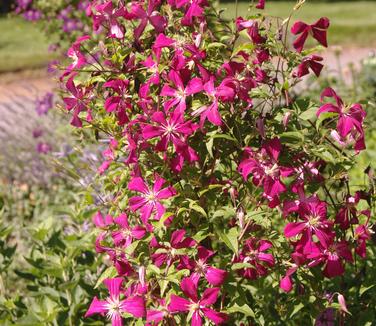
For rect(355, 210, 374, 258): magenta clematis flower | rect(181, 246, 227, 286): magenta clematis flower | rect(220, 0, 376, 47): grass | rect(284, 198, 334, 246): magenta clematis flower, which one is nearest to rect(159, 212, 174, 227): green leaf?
rect(181, 246, 227, 286): magenta clematis flower

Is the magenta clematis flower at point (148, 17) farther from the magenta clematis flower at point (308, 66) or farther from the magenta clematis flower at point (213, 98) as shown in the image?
the magenta clematis flower at point (308, 66)

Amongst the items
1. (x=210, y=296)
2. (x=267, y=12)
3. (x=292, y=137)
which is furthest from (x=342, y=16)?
(x=210, y=296)

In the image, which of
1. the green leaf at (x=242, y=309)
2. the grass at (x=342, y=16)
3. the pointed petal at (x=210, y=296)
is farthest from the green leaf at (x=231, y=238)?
the grass at (x=342, y=16)

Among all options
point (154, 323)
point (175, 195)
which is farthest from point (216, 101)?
point (154, 323)

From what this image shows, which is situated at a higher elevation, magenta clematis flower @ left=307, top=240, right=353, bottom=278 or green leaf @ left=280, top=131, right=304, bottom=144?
green leaf @ left=280, top=131, right=304, bottom=144

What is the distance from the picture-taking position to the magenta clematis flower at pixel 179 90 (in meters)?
1.92

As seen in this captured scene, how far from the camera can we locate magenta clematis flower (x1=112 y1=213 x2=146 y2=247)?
2.05 m

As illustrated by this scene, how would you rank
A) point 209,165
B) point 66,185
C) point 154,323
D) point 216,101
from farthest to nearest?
point 66,185, point 209,165, point 154,323, point 216,101

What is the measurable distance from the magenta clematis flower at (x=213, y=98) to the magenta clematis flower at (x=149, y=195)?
9.1 inches

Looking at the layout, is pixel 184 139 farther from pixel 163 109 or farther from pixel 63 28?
pixel 63 28

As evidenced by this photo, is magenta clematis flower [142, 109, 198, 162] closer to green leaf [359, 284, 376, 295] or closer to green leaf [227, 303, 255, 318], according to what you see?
green leaf [227, 303, 255, 318]

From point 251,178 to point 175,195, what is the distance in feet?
0.98

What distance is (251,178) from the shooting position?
221 cm

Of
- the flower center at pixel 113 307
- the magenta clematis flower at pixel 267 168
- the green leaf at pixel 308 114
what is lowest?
the flower center at pixel 113 307
